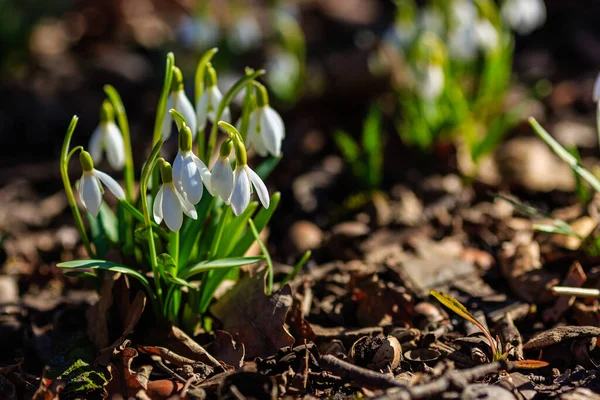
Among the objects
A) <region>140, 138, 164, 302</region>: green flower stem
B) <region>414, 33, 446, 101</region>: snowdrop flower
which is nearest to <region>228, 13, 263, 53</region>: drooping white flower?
<region>414, 33, 446, 101</region>: snowdrop flower

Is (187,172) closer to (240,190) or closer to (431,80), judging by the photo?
(240,190)

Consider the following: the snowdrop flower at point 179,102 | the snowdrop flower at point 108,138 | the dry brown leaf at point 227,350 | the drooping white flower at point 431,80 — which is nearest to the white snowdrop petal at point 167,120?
the snowdrop flower at point 179,102

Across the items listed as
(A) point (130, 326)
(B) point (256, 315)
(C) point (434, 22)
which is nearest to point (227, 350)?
(B) point (256, 315)

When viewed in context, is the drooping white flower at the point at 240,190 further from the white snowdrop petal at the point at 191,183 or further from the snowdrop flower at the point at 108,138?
the snowdrop flower at the point at 108,138

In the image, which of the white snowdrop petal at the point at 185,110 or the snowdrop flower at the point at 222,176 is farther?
the white snowdrop petal at the point at 185,110

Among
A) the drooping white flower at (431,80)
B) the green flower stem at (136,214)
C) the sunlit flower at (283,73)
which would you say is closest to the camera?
the green flower stem at (136,214)

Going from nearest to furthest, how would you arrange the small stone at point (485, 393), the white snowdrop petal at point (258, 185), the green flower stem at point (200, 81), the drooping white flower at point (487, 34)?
the small stone at point (485, 393) < the white snowdrop petal at point (258, 185) < the green flower stem at point (200, 81) < the drooping white flower at point (487, 34)

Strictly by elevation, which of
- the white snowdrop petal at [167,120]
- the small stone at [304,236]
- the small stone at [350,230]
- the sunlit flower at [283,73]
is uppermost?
the white snowdrop petal at [167,120]
